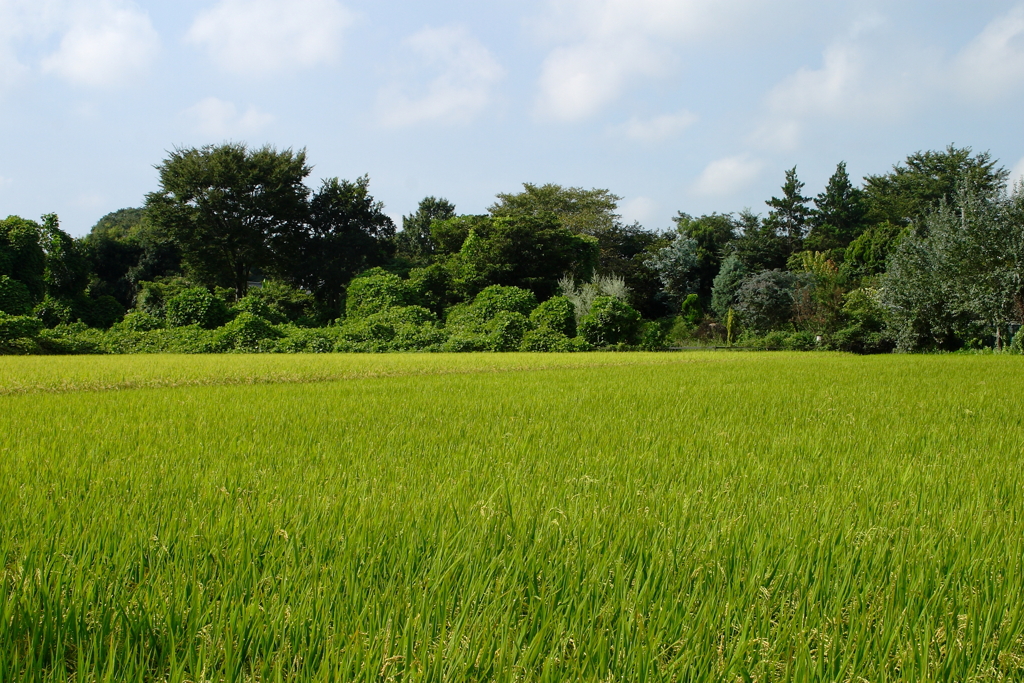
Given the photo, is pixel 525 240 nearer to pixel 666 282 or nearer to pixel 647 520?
pixel 666 282

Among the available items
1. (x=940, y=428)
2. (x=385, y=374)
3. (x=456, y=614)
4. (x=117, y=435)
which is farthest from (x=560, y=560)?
(x=385, y=374)

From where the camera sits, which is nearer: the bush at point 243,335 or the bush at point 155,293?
the bush at point 243,335

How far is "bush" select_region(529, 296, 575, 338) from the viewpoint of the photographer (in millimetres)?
16828

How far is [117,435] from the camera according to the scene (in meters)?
3.13

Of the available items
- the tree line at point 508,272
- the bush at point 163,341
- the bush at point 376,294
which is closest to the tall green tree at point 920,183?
the tree line at point 508,272

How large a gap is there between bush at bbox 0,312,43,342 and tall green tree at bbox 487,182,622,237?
20601 mm

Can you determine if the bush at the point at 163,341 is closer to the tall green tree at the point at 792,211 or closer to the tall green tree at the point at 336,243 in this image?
the tall green tree at the point at 336,243

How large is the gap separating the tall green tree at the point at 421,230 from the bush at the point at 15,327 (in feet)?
59.3

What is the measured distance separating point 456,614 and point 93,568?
0.84m

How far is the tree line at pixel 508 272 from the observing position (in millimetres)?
13797

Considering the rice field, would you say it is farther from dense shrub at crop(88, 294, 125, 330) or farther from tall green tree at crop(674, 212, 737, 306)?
tall green tree at crop(674, 212, 737, 306)

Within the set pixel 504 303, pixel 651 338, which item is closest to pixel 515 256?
pixel 504 303

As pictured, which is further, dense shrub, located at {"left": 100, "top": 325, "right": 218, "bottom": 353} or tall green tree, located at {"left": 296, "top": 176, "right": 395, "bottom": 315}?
tall green tree, located at {"left": 296, "top": 176, "right": 395, "bottom": 315}

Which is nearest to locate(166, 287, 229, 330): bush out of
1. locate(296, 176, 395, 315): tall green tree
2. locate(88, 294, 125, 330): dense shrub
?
locate(88, 294, 125, 330): dense shrub
